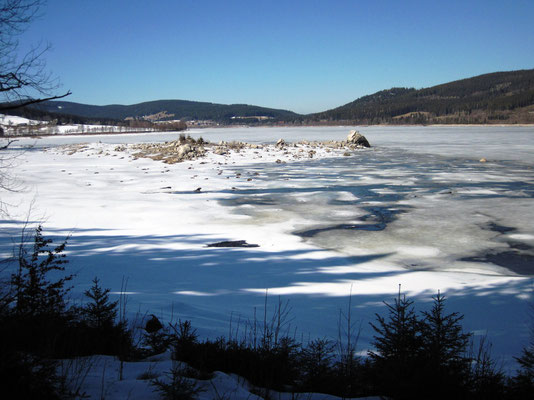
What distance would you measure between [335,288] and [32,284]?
150 inches

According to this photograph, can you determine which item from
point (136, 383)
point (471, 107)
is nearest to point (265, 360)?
point (136, 383)

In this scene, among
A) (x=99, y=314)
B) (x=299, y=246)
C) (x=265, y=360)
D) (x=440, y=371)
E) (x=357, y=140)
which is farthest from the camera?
(x=357, y=140)

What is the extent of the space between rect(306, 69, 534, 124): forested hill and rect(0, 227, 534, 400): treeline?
131126 mm

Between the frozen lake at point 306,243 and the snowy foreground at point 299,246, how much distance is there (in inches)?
1.2

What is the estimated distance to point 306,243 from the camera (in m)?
7.68

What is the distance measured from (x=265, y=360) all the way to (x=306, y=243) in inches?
184

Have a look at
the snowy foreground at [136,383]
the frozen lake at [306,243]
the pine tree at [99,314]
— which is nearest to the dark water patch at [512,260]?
the frozen lake at [306,243]

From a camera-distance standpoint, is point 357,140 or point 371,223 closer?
point 371,223

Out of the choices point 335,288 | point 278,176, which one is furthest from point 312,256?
point 278,176

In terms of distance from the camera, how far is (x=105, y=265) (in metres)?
6.31

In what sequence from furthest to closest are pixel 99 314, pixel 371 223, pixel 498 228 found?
pixel 371 223, pixel 498 228, pixel 99 314

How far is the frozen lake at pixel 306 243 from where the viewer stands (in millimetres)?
4867

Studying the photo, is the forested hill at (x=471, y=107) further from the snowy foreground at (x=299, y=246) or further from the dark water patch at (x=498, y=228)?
the dark water patch at (x=498, y=228)

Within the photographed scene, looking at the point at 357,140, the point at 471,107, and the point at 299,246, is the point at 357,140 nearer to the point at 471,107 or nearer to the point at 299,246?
the point at 299,246
